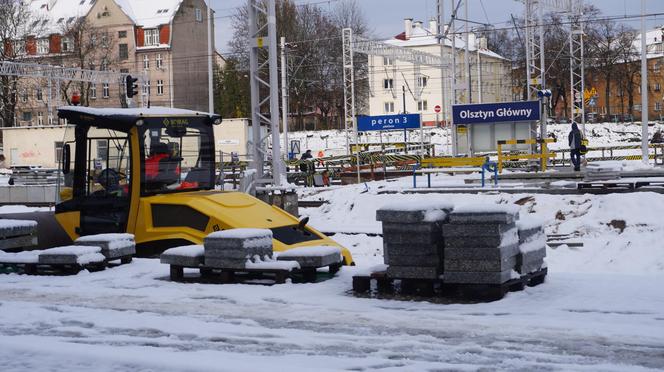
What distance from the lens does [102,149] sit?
13578 mm

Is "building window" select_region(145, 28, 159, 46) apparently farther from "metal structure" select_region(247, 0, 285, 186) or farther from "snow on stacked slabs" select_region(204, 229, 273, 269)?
"snow on stacked slabs" select_region(204, 229, 273, 269)

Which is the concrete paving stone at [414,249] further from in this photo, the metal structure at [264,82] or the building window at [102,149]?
the metal structure at [264,82]

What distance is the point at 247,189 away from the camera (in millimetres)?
24812

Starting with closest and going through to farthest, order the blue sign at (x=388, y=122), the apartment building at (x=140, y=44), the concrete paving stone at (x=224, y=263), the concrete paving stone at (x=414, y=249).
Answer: the concrete paving stone at (x=414, y=249)
the concrete paving stone at (x=224, y=263)
the blue sign at (x=388, y=122)
the apartment building at (x=140, y=44)

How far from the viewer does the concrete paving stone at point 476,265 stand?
9.34m

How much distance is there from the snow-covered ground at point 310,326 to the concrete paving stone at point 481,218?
2.78ft

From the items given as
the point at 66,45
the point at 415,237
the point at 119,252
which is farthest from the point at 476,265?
the point at 66,45

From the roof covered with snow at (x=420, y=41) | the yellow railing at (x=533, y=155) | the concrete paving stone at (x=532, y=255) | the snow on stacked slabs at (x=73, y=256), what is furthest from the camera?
the roof covered with snow at (x=420, y=41)

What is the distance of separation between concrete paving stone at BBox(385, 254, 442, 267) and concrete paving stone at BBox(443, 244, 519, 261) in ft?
0.64

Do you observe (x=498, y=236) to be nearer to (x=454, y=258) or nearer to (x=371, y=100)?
(x=454, y=258)

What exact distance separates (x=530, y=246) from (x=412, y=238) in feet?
4.84

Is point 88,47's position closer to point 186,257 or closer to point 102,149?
point 102,149

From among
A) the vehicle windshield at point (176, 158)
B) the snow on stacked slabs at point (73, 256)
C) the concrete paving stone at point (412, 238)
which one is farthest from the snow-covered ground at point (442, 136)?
the concrete paving stone at point (412, 238)

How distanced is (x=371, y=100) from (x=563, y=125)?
2363cm
